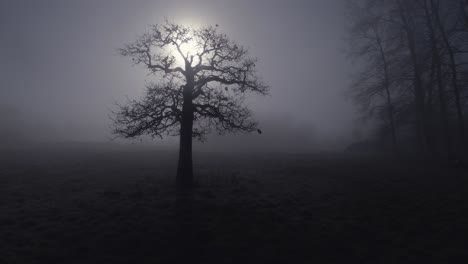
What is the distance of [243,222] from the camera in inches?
336

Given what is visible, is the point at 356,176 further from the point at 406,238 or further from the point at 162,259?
the point at 162,259

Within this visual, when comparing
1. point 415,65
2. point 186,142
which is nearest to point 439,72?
point 415,65

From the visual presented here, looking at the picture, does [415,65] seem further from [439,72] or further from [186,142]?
[186,142]

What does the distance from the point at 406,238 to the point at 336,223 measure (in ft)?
6.54

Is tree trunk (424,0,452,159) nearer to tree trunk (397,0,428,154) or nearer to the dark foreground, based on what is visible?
tree trunk (397,0,428,154)

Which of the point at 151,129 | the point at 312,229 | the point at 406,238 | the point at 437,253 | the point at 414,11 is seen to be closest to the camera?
the point at 437,253

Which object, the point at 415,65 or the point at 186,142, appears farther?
the point at 415,65

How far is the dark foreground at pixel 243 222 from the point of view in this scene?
6293mm

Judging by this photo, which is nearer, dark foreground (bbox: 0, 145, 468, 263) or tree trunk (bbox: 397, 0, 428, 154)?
dark foreground (bbox: 0, 145, 468, 263)

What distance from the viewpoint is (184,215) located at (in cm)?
916

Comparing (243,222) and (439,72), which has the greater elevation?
(439,72)

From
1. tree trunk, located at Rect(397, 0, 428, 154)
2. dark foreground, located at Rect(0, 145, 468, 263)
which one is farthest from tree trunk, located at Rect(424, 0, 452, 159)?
dark foreground, located at Rect(0, 145, 468, 263)

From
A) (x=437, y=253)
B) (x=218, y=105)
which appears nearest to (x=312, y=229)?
(x=437, y=253)

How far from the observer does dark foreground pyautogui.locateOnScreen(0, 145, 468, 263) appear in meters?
6.29
